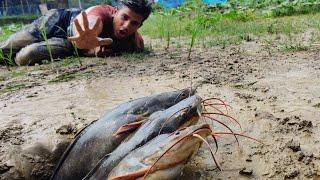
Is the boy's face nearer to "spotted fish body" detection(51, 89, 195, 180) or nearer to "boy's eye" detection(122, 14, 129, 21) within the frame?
"boy's eye" detection(122, 14, 129, 21)

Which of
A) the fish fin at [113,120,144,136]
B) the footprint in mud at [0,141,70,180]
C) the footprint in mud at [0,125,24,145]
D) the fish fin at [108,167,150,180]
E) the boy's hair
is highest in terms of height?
the boy's hair

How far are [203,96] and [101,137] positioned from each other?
45.5 inches

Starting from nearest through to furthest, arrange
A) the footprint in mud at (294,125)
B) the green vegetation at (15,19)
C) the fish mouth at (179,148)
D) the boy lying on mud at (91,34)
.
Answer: the fish mouth at (179,148), the footprint in mud at (294,125), the boy lying on mud at (91,34), the green vegetation at (15,19)

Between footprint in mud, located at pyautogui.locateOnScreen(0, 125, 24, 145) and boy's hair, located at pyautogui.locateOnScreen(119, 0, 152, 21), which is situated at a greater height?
boy's hair, located at pyautogui.locateOnScreen(119, 0, 152, 21)

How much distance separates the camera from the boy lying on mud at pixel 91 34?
532 centimetres

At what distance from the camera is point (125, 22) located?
5.53 m

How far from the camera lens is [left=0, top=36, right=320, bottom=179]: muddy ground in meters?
2.35

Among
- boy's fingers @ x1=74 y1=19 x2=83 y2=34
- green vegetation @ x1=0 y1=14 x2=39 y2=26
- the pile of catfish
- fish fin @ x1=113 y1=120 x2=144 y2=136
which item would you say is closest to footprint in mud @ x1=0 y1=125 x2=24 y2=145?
the pile of catfish

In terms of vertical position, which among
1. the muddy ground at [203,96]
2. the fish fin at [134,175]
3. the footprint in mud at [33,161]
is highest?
the fish fin at [134,175]

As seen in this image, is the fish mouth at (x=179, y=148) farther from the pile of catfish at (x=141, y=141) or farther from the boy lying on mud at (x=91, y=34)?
the boy lying on mud at (x=91, y=34)

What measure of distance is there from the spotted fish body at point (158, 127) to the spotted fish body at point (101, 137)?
179 mm

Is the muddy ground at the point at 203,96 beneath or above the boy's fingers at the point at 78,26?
beneath

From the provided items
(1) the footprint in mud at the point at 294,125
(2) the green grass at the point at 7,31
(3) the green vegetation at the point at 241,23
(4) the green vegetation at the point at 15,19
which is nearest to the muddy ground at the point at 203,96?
(1) the footprint in mud at the point at 294,125

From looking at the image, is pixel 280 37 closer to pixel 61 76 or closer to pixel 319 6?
pixel 61 76
